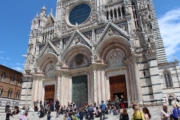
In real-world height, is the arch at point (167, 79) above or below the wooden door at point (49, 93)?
above

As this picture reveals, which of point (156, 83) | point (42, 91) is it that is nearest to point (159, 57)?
point (156, 83)

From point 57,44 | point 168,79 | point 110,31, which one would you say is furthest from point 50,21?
point 168,79

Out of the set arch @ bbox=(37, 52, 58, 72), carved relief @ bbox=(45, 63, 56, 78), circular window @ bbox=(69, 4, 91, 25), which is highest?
circular window @ bbox=(69, 4, 91, 25)

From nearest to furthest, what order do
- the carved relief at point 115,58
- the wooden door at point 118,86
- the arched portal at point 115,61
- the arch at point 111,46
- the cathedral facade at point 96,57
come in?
the cathedral facade at point 96,57, the wooden door at point 118,86, the arched portal at point 115,61, the arch at point 111,46, the carved relief at point 115,58

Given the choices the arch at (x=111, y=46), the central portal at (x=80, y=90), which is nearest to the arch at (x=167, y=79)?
the arch at (x=111, y=46)

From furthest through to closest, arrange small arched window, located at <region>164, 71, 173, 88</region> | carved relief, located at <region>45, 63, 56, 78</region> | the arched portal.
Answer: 1. small arched window, located at <region>164, 71, 173, 88</region>
2. carved relief, located at <region>45, 63, 56, 78</region>
3. the arched portal

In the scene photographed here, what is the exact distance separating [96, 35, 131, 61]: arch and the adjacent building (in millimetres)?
18427

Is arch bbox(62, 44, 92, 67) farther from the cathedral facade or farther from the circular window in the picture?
the circular window

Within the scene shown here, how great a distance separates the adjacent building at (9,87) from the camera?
25961 mm

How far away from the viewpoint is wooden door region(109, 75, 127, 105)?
615 inches

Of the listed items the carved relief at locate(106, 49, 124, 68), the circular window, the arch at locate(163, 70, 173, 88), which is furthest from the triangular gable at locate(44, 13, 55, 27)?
the arch at locate(163, 70, 173, 88)

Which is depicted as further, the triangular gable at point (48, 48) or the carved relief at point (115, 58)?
the triangular gable at point (48, 48)

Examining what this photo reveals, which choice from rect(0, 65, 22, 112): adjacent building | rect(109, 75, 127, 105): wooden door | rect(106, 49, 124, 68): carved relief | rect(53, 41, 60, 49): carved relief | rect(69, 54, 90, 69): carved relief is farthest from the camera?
rect(0, 65, 22, 112): adjacent building

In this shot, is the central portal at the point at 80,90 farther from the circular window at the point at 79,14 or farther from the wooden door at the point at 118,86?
the circular window at the point at 79,14
